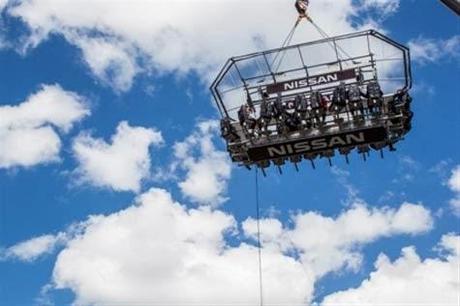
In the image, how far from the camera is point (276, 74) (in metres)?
57.0

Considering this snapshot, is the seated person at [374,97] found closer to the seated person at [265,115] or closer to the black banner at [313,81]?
the black banner at [313,81]

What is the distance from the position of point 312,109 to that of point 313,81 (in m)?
2.43

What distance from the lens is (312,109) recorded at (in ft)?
181

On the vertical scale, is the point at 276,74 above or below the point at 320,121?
above

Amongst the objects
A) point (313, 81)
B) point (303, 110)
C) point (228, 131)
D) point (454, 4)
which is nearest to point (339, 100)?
point (303, 110)

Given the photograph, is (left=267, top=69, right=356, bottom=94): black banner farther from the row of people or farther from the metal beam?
the metal beam

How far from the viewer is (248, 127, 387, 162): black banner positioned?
175ft

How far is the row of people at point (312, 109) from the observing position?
54.5 m

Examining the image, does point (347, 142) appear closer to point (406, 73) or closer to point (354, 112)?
point (354, 112)

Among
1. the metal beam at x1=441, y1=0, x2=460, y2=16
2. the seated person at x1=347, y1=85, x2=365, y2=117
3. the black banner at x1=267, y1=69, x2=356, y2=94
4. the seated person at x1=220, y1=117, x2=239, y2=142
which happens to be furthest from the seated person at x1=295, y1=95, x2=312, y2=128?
the metal beam at x1=441, y1=0, x2=460, y2=16

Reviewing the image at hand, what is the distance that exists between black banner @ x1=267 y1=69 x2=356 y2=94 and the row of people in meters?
0.59

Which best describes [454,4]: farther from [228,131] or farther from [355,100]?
[228,131]

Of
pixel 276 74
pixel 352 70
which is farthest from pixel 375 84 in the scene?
pixel 276 74

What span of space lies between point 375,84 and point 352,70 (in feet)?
5.35
